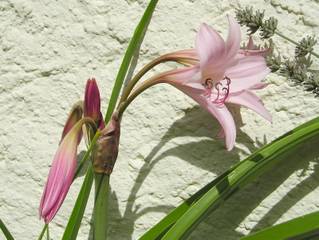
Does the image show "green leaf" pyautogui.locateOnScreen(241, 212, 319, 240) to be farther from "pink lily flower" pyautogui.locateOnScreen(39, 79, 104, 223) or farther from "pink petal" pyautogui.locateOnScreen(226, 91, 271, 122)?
"pink lily flower" pyautogui.locateOnScreen(39, 79, 104, 223)

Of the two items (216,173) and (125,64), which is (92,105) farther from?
(216,173)

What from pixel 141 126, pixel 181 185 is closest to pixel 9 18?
pixel 141 126

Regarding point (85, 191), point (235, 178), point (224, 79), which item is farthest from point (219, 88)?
point (85, 191)

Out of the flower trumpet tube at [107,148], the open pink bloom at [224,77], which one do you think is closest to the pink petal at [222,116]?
the open pink bloom at [224,77]

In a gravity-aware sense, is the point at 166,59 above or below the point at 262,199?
above

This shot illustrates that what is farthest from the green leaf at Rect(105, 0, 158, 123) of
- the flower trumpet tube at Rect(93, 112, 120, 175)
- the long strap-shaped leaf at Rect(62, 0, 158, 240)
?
the flower trumpet tube at Rect(93, 112, 120, 175)

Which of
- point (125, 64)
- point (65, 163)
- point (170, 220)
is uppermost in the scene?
point (125, 64)
